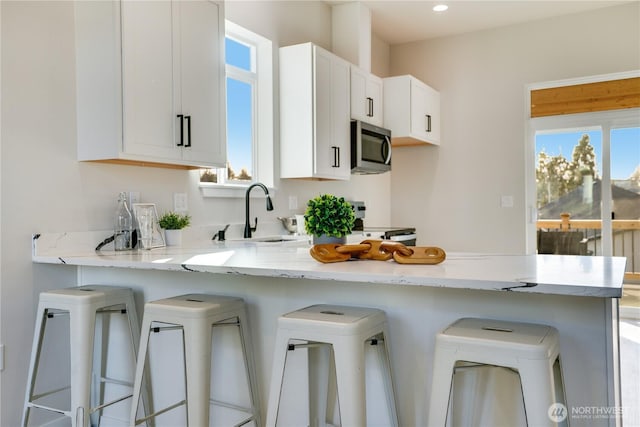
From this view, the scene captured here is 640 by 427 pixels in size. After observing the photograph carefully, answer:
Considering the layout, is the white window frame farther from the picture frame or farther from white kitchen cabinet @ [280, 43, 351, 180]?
the picture frame

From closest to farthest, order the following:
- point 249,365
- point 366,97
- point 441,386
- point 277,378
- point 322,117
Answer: point 441,386, point 277,378, point 249,365, point 322,117, point 366,97

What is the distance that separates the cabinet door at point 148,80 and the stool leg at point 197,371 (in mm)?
991

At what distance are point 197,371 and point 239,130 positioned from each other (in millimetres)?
2205

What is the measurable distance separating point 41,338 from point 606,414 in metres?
2.10

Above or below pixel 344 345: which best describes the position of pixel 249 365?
below

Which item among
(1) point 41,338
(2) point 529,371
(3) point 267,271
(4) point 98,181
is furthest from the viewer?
(4) point 98,181

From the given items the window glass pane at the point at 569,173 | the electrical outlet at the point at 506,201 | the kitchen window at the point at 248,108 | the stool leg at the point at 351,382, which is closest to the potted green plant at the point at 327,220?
the stool leg at the point at 351,382

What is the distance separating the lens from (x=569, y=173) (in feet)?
16.4

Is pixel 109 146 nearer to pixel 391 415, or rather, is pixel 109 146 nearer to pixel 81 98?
pixel 81 98

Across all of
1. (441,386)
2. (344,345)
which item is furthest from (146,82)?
(441,386)

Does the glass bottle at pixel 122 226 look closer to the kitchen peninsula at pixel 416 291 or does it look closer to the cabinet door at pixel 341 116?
the kitchen peninsula at pixel 416 291

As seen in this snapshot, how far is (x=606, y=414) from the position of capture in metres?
1.56

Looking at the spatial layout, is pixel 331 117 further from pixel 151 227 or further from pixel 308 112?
pixel 151 227

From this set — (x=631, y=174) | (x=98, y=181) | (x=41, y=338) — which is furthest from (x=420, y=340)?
(x=631, y=174)
